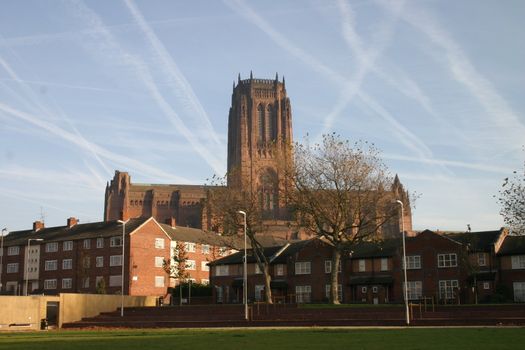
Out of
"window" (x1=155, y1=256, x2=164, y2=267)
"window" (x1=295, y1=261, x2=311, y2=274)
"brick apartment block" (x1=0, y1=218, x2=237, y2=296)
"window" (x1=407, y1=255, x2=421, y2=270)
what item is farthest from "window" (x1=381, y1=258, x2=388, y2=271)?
"window" (x1=155, y1=256, x2=164, y2=267)

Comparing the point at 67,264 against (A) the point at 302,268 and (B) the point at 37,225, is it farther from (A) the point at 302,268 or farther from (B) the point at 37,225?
(A) the point at 302,268

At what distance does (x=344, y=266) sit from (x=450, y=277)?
12175 mm

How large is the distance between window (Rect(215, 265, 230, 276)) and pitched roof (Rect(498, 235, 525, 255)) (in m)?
32.4

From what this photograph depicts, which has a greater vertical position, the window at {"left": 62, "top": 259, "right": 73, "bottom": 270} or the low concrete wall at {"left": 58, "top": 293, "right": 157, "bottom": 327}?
the window at {"left": 62, "top": 259, "right": 73, "bottom": 270}

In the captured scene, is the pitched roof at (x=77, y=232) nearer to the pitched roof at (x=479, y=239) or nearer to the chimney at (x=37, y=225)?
the chimney at (x=37, y=225)

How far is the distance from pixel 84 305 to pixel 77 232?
1421 inches

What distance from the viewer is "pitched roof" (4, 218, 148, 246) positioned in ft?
281

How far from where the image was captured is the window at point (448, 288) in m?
62.8

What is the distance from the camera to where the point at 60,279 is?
87.5m

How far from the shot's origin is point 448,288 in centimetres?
6328

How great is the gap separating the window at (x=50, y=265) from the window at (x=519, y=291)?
5927 cm

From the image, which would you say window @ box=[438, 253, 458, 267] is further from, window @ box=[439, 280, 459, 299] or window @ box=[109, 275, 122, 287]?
window @ box=[109, 275, 122, 287]

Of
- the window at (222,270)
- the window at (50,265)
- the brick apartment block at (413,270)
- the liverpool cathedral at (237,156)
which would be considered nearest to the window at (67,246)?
the window at (50,265)

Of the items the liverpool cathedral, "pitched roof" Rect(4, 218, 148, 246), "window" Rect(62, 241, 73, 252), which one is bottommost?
"window" Rect(62, 241, 73, 252)
